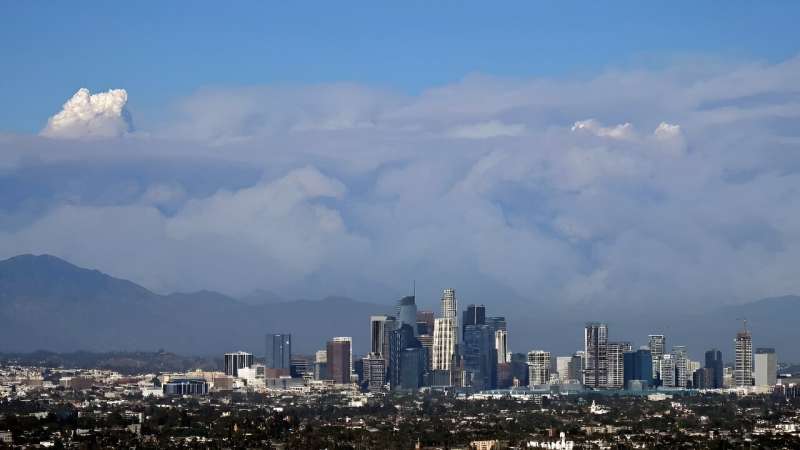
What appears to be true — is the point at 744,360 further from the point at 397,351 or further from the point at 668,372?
the point at 397,351

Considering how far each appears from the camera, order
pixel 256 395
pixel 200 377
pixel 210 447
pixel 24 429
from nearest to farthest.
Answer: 1. pixel 210 447
2. pixel 24 429
3. pixel 256 395
4. pixel 200 377

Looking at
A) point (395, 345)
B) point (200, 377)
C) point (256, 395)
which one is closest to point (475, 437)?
point (256, 395)

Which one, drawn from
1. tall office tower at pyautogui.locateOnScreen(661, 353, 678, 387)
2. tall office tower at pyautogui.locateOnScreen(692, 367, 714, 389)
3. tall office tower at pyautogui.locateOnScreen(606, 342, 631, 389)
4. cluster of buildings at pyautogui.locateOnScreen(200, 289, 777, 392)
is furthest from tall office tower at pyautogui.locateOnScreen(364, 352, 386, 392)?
tall office tower at pyautogui.locateOnScreen(692, 367, 714, 389)


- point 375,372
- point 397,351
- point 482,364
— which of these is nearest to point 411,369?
point 375,372

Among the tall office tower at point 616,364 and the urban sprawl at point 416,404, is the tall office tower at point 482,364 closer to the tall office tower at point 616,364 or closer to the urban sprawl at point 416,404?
the urban sprawl at point 416,404

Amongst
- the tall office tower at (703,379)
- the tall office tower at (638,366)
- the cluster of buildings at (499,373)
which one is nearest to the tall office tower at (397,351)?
the cluster of buildings at (499,373)

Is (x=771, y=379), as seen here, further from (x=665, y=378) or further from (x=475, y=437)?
(x=475, y=437)
